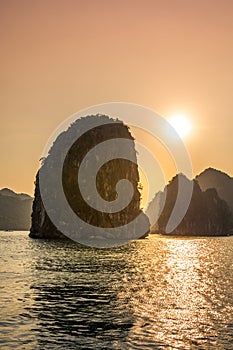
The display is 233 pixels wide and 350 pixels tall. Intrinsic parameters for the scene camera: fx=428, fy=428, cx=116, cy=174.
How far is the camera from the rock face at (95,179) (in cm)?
14538

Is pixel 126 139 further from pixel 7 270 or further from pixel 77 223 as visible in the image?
pixel 7 270

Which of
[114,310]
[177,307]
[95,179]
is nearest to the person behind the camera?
[114,310]

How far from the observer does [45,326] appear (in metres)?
24.7

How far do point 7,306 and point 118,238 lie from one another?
121 m

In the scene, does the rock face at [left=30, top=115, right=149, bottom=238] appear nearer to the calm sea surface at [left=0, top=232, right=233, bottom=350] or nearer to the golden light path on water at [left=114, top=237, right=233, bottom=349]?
the calm sea surface at [left=0, top=232, right=233, bottom=350]

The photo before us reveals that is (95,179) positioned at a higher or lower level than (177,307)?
higher

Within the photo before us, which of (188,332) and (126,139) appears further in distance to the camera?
(126,139)

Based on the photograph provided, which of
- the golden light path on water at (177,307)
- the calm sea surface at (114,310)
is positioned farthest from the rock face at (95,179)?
the golden light path on water at (177,307)

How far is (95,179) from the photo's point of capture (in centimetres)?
15062

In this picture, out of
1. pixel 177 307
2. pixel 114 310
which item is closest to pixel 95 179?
pixel 177 307

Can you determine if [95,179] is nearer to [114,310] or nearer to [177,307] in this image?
[177,307]

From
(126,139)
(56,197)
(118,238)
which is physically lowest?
(118,238)

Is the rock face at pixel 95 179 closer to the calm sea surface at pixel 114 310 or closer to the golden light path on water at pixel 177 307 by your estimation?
the calm sea surface at pixel 114 310

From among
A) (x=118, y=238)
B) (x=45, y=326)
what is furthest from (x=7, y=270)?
(x=118, y=238)
